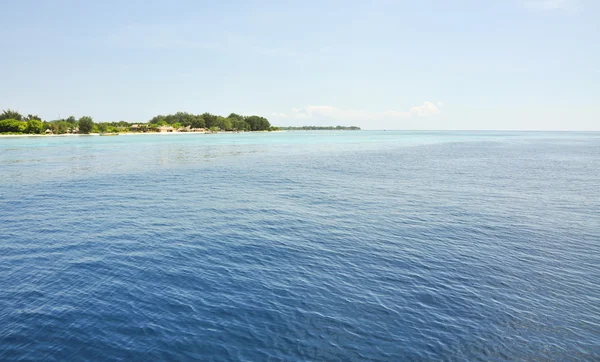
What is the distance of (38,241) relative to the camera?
2489 centimetres

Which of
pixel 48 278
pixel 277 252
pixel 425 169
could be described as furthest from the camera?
pixel 425 169

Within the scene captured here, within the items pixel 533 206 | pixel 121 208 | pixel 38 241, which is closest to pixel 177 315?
pixel 38 241

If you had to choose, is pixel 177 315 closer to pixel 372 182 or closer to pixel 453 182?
pixel 372 182

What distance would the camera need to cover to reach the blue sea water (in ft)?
44.3

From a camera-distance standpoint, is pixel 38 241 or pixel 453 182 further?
pixel 453 182

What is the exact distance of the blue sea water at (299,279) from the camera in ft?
44.3

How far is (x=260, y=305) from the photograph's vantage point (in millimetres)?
16219

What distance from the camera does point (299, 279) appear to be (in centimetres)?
1902

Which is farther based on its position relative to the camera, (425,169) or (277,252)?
(425,169)

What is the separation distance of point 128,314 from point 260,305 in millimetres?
5875

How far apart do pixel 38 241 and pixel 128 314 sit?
14.8m

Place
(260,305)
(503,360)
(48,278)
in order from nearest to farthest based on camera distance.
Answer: (503,360)
(260,305)
(48,278)

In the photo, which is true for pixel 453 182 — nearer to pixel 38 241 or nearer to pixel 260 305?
pixel 260 305

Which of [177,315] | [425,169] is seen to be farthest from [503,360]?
[425,169]
